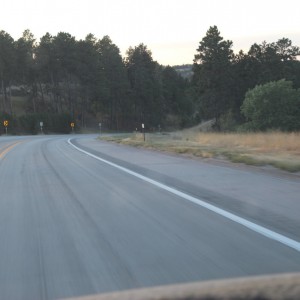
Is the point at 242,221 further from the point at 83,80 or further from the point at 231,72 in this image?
the point at 83,80

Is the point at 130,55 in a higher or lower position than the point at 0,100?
higher

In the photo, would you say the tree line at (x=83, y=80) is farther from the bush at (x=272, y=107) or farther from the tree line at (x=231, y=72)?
the bush at (x=272, y=107)

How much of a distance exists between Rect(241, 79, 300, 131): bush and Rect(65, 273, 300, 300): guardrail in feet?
173

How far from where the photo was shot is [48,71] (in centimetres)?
9781

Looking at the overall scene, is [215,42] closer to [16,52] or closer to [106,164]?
[16,52]

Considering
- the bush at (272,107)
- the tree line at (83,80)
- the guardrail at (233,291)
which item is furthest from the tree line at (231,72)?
the guardrail at (233,291)

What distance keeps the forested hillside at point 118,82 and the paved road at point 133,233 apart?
4425 centimetres

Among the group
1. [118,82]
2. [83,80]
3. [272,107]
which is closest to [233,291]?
[272,107]

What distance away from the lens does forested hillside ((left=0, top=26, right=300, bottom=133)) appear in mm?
78688

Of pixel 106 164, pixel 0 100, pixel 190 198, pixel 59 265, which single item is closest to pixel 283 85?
pixel 106 164

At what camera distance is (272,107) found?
5434cm

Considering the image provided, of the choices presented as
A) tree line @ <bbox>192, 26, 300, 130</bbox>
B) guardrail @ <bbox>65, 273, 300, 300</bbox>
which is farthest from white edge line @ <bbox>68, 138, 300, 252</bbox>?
tree line @ <bbox>192, 26, 300, 130</bbox>

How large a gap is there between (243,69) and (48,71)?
129 ft

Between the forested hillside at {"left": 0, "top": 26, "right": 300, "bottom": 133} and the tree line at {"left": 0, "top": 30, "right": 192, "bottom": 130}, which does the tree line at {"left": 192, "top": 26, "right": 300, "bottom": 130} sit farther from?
the tree line at {"left": 0, "top": 30, "right": 192, "bottom": 130}
